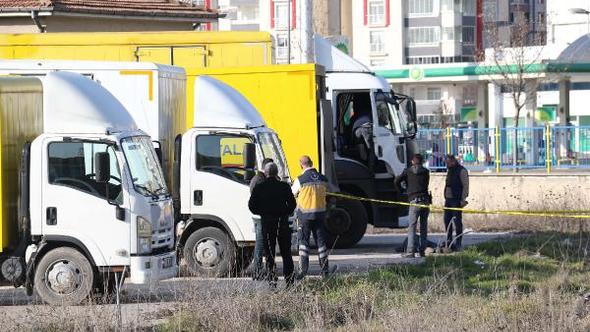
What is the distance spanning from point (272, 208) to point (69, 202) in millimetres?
2774

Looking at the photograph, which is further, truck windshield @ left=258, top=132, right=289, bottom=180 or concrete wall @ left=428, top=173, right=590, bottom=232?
concrete wall @ left=428, top=173, right=590, bottom=232

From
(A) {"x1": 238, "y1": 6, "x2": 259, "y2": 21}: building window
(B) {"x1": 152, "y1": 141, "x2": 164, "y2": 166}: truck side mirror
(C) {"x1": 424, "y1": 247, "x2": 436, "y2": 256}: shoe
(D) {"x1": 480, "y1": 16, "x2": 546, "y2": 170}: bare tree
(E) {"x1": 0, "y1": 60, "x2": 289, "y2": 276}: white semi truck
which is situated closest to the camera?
(E) {"x1": 0, "y1": 60, "x2": 289, "y2": 276}: white semi truck

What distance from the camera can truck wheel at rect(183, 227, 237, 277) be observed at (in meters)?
18.4

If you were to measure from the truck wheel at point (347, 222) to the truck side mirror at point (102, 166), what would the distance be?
28.5ft

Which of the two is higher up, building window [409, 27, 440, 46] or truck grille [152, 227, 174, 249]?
building window [409, 27, 440, 46]

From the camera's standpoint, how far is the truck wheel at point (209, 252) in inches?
726

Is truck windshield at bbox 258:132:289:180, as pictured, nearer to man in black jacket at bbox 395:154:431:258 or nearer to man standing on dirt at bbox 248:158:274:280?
man standing on dirt at bbox 248:158:274:280

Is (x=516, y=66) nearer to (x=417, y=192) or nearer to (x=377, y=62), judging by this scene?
(x=377, y=62)

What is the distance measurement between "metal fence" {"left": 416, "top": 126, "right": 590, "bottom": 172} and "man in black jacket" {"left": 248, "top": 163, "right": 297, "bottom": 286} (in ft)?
68.1

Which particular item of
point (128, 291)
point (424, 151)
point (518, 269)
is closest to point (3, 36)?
point (128, 291)

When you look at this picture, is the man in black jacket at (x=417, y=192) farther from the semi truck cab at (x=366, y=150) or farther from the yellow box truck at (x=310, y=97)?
the semi truck cab at (x=366, y=150)

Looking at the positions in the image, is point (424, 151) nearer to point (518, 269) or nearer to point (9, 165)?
point (518, 269)

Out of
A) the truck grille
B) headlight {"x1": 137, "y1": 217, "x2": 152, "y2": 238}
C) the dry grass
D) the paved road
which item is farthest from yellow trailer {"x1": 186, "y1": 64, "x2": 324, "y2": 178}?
headlight {"x1": 137, "y1": 217, "x2": 152, "y2": 238}

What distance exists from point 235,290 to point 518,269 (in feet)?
20.4
